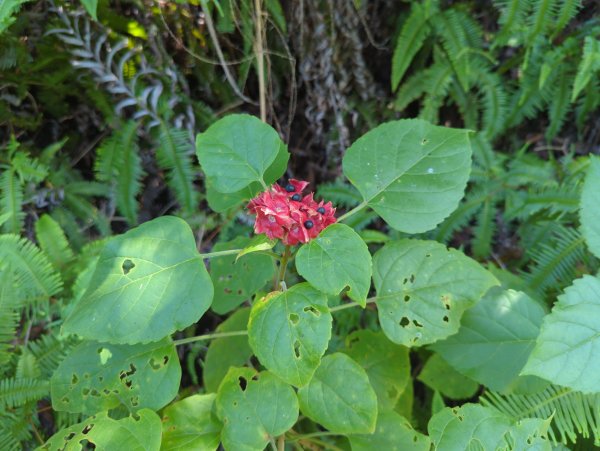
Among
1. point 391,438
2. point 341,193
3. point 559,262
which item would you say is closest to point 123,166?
point 341,193

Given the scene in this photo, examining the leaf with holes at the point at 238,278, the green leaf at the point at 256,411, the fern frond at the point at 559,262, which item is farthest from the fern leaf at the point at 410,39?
the green leaf at the point at 256,411

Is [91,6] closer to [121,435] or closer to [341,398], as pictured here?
[121,435]

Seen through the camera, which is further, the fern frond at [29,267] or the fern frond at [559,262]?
the fern frond at [559,262]

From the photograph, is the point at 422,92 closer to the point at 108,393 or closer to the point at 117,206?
the point at 117,206

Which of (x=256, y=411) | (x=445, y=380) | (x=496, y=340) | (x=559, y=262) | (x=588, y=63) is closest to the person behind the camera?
(x=256, y=411)

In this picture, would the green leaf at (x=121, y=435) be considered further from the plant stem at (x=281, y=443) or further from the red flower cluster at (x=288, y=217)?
the red flower cluster at (x=288, y=217)

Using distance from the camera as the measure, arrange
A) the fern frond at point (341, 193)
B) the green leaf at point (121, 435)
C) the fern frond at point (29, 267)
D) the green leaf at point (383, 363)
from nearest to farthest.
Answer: the green leaf at point (121, 435), the green leaf at point (383, 363), the fern frond at point (29, 267), the fern frond at point (341, 193)

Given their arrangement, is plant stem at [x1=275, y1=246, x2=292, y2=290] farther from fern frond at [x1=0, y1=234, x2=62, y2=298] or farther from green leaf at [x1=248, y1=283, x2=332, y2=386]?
fern frond at [x1=0, y1=234, x2=62, y2=298]
